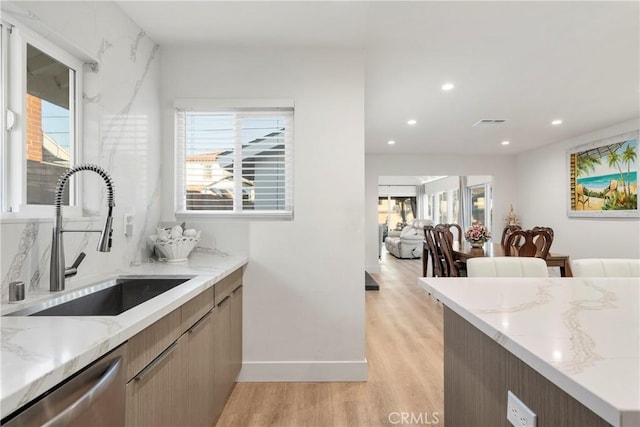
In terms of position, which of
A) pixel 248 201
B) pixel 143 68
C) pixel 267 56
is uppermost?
pixel 267 56

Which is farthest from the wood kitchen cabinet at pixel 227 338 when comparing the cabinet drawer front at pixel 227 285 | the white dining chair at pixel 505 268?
the white dining chair at pixel 505 268

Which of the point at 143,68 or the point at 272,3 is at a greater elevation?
the point at 272,3

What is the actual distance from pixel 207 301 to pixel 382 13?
208 centimetres

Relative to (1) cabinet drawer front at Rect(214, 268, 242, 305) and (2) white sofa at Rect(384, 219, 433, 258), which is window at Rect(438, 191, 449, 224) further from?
(1) cabinet drawer front at Rect(214, 268, 242, 305)

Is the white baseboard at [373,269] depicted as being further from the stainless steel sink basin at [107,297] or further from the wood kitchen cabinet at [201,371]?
the stainless steel sink basin at [107,297]

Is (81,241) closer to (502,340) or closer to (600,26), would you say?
(502,340)

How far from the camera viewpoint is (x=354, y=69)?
260 cm

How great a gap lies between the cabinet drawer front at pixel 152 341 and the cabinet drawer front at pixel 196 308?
51mm

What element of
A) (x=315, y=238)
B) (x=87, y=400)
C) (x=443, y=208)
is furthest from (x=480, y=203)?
(x=87, y=400)

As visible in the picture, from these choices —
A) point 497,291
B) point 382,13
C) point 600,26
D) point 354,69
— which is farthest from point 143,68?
point 600,26

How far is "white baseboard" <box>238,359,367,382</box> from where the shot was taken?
255 cm

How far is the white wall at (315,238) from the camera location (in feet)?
8.48

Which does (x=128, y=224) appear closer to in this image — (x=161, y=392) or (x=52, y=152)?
(x=52, y=152)
